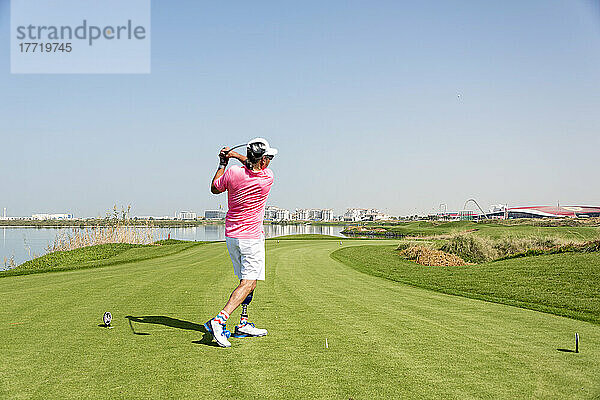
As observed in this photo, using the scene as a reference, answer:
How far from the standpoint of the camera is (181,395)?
3490 mm

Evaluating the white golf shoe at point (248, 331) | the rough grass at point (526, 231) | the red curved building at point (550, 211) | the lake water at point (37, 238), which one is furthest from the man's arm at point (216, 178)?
the red curved building at point (550, 211)

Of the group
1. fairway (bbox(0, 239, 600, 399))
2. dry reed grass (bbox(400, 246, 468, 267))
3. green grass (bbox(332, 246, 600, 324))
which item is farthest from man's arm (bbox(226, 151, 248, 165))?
dry reed grass (bbox(400, 246, 468, 267))

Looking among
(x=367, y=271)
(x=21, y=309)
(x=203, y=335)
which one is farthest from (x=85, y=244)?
(x=203, y=335)

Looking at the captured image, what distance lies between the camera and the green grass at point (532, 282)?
9242 millimetres

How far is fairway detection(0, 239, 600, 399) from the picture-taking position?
371cm

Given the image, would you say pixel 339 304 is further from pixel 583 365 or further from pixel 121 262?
pixel 121 262

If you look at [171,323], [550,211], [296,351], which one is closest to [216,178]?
[171,323]

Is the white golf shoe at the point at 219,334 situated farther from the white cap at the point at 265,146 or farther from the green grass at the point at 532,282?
the green grass at the point at 532,282

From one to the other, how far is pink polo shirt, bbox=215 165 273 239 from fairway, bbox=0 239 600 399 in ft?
4.20

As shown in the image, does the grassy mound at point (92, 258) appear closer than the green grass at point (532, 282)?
No

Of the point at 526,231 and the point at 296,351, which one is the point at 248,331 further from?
the point at 526,231

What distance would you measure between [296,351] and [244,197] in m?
1.88

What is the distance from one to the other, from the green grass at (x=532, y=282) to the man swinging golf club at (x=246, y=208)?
5.62 meters

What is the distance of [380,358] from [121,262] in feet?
55.4
